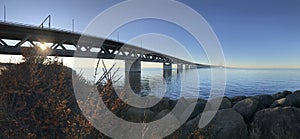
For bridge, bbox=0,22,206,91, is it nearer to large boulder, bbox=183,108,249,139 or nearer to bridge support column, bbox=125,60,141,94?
bridge support column, bbox=125,60,141,94

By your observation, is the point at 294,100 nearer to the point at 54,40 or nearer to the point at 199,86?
the point at 199,86

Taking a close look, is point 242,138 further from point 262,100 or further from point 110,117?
point 262,100

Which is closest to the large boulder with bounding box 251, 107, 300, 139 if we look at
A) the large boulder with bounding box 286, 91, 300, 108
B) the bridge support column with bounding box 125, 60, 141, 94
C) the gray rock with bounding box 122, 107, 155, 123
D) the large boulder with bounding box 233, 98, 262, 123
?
the large boulder with bounding box 233, 98, 262, 123

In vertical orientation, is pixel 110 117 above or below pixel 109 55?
below

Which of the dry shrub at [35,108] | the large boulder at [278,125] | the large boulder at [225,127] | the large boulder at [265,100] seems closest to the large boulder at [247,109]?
the large boulder at [278,125]

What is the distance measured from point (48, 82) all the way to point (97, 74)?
1219 millimetres

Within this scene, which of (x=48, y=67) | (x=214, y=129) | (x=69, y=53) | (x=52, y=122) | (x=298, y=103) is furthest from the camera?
(x=69, y=53)

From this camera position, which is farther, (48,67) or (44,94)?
(48,67)

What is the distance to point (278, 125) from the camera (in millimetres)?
7703

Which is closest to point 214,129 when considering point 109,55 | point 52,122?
point 52,122

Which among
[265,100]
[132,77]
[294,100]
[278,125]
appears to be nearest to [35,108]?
[278,125]

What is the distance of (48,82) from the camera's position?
5324 millimetres

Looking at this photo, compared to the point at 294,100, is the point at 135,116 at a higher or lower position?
higher

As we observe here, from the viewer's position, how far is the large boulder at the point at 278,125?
740cm
